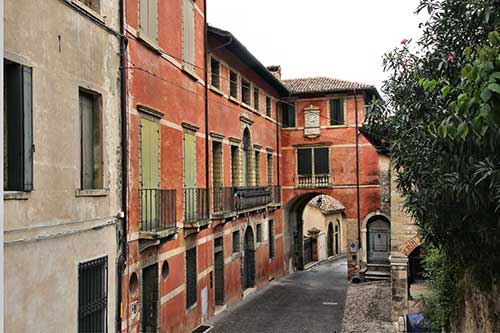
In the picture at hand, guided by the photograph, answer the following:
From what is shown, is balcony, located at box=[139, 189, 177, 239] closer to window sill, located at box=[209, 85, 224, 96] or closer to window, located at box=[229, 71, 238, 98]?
window sill, located at box=[209, 85, 224, 96]

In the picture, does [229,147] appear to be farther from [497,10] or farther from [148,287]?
[497,10]

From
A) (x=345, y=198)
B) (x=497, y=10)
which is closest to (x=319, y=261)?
(x=345, y=198)

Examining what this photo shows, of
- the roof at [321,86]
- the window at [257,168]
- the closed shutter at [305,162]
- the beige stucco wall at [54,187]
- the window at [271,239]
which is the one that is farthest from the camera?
the closed shutter at [305,162]

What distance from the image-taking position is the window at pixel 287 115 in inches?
1186

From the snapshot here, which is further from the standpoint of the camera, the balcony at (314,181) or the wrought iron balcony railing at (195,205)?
the balcony at (314,181)

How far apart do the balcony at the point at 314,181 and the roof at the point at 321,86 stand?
4.53 metres

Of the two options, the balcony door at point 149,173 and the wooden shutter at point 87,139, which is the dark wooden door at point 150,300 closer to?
the balcony door at point 149,173

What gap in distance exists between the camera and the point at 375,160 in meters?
28.2

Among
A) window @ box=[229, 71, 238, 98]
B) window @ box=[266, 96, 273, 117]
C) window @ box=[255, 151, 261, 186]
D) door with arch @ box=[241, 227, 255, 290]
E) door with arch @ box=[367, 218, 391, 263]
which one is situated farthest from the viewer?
door with arch @ box=[367, 218, 391, 263]

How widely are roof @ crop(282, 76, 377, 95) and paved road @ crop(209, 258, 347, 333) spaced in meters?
10.1

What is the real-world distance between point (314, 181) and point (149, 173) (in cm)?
1760

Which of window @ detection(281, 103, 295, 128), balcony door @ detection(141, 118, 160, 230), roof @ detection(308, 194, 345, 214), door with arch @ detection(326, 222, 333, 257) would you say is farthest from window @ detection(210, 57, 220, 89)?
door with arch @ detection(326, 222, 333, 257)

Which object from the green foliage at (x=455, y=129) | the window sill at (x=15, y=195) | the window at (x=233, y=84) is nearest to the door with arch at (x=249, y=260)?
the window at (x=233, y=84)

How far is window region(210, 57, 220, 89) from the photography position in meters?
19.4
